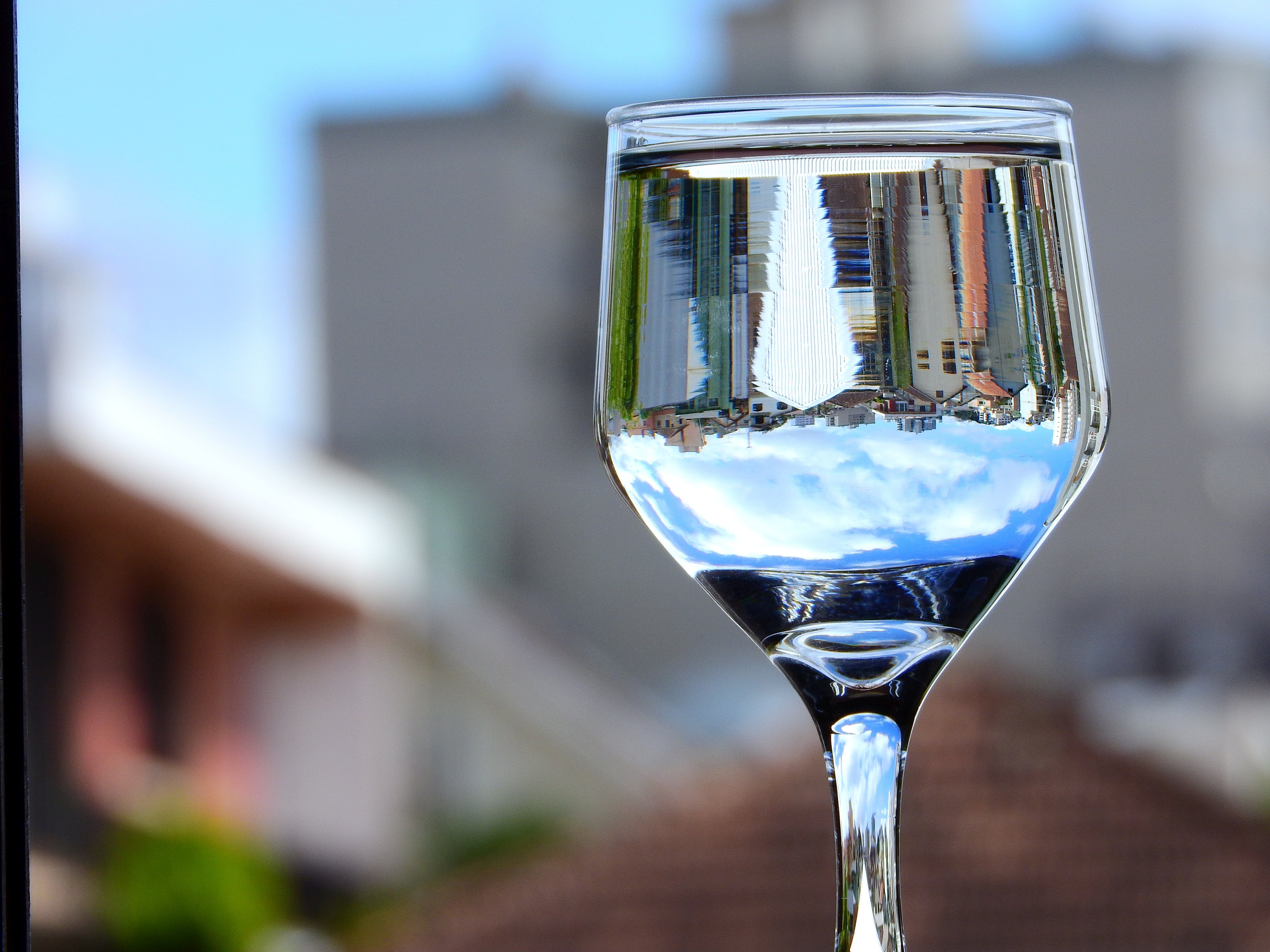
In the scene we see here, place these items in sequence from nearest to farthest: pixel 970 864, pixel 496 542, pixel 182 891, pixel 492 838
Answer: pixel 970 864 < pixel 182 891 < pixel 492 838 < pixel 496 542

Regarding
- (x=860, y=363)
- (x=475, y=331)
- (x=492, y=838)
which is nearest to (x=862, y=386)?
(x=860, y=363)

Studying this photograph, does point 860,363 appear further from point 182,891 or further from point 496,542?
point 496,542

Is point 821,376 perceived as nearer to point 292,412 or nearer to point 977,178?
point 977,178

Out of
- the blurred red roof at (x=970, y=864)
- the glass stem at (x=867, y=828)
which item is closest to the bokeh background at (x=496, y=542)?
the blurred red roof at (x=970, y=864)

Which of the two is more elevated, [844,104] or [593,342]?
[593,342]

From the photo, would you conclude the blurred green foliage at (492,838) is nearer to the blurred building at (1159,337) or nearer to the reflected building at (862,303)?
the blurred building at (1159,337)

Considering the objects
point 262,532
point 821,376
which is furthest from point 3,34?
point 262,532

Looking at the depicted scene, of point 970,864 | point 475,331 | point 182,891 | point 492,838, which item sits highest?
point 475,331
